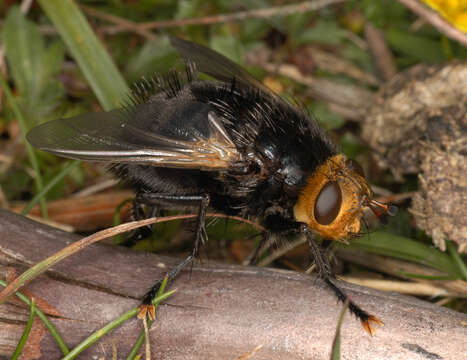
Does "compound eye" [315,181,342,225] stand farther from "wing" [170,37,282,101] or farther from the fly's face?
→ "wing" [170,37,282,101]

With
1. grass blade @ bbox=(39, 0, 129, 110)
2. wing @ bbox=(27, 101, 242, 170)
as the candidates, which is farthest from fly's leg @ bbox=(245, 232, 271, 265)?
grass blade @ bbox=(39, 0, 129, 110)

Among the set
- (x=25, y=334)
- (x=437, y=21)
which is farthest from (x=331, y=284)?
(x=437, y=21)

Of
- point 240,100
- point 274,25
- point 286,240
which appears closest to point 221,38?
point 274,25

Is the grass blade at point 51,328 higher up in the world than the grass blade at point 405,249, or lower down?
lower down

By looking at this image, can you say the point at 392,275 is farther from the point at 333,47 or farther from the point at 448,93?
the point at 333,47

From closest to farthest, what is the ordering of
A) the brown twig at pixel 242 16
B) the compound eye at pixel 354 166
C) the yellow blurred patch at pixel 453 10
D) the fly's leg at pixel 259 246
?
the compound eye at pixel 354 166 → the fly's leg at pixel 259 246 → the yellow blurred patch at pixel 453 10 → the brown twig at pixel 242 16

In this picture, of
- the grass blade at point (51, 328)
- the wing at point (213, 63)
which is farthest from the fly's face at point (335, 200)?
the grass blade at point (51, 328)

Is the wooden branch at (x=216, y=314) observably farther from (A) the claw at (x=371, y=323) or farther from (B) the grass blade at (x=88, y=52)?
(B) the grass blade at (x=88, y=52)
